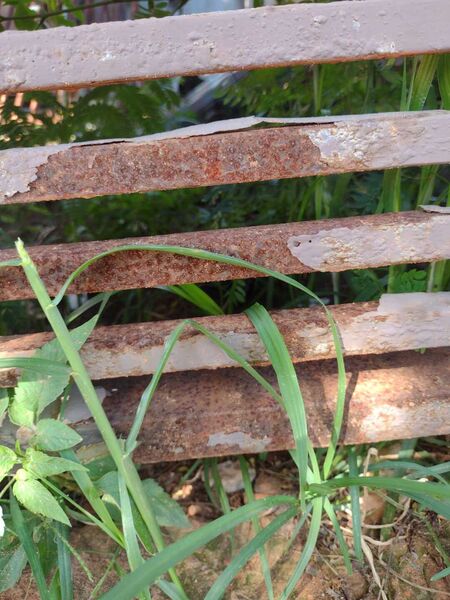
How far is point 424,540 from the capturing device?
3.35 feet

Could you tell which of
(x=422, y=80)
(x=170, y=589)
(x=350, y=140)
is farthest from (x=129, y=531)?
(x=422, y=80)

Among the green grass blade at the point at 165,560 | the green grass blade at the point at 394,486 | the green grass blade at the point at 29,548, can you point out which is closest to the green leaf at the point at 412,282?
the green grass blade at the point at 394,486

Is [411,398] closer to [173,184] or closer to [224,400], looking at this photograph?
[224,400]

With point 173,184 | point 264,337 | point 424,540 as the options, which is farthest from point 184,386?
point 424,540

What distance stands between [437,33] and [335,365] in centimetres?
61

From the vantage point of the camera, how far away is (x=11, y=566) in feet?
2.80

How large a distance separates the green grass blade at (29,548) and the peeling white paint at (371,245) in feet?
1.90

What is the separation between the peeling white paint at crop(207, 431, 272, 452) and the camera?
1031mm

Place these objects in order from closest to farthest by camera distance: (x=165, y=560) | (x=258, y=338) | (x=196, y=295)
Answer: (x=165, y=560) → (x=258, y=338) → (x=196, y=295)

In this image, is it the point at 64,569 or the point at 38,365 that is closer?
the point at 38,365

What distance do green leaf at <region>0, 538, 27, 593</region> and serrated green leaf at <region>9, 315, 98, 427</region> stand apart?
209mm

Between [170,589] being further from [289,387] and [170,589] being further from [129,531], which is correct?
[289,387]

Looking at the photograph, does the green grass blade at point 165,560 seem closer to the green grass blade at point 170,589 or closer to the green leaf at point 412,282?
the green grass blade at point 170,589

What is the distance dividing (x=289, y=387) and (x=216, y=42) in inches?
20.6
